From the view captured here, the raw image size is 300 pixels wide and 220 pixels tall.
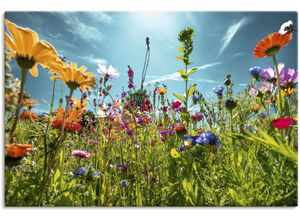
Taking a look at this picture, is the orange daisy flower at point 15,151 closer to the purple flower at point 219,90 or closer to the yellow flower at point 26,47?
the yellow flower at point 26,47

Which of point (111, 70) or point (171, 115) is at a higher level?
point (111, 70)

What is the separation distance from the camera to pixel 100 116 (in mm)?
1581

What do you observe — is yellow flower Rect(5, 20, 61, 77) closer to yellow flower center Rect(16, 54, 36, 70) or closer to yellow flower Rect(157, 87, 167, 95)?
yellow flower center Rect(16, 54, 36, 70)

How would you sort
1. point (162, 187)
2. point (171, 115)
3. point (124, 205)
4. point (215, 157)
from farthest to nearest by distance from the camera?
point (171, 115) → point (215, 157) → point (162, 187) → point (124, 205)

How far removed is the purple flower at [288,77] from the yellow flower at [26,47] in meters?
1.05

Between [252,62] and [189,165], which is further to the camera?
[252,62]

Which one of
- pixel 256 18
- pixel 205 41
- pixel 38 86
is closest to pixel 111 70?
pixel 38 86

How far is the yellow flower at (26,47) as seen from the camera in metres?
1.07

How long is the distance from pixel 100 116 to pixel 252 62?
2.61ft

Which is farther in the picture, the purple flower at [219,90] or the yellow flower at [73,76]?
the purple flower at [219,90]

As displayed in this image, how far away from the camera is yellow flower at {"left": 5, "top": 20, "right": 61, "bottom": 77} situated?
107 centimetres

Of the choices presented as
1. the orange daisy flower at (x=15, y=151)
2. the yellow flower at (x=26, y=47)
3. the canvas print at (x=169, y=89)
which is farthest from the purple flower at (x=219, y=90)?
the orange daisy flower at (x=15, y=151)

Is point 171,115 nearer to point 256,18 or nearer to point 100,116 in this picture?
point 100,116

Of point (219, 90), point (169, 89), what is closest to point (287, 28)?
point (219, 90)
